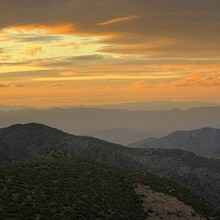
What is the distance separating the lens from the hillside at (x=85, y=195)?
4677 centimetres

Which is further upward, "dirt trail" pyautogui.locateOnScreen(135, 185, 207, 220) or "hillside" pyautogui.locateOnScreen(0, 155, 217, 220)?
"hillside" pyautogui.locateOnScreen(0, 155, 217, 220)

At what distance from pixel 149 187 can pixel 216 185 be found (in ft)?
453

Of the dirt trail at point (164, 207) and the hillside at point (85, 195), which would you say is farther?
the dirt trail at point (164, 207)

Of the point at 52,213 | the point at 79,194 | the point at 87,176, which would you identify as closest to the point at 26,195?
the point at 52,213

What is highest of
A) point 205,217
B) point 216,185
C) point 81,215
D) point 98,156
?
point 81,215

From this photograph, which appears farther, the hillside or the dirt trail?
the dirt trail

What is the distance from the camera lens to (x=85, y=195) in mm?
54562

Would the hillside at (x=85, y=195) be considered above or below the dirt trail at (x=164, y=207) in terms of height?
above

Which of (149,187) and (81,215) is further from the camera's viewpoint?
(149,187)

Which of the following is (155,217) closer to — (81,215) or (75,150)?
(81,215)

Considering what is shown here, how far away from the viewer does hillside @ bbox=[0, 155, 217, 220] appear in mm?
46766

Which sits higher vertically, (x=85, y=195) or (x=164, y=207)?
(x=85, y=195)

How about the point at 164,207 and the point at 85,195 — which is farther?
the point at 164,207

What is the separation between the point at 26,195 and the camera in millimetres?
48656
